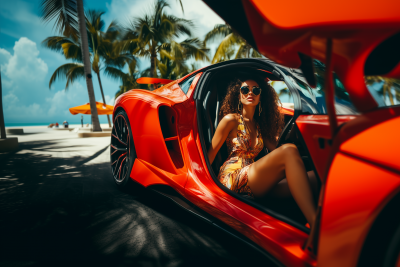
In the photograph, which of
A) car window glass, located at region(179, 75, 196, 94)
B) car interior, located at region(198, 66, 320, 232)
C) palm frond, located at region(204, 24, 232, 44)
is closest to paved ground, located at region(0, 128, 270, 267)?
car interior, located at region(198, 66, 320, 232)

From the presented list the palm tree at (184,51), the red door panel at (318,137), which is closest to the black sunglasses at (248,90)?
the red door panel at (318,137)

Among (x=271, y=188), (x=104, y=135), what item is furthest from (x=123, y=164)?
(x=104, y=135)

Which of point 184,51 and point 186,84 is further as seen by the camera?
point 184,51

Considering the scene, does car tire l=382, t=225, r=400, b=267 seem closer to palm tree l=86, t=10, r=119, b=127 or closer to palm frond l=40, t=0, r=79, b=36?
palm frond l=40, t=0, r=79, b=36

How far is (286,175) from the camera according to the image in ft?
4.25

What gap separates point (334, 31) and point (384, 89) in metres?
0.40

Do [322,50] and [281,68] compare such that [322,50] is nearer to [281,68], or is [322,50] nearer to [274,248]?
[281,68]

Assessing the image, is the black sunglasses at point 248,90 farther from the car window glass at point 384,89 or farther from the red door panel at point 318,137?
the car window glass at point 384,89

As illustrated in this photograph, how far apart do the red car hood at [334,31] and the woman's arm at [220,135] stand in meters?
0.93

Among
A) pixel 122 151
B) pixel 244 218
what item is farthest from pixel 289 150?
pixel 122 151

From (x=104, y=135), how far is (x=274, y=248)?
11249 mm

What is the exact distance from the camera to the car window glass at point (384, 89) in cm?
83

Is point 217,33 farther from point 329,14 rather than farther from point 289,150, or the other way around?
point 329,14

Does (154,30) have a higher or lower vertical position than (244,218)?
higher
